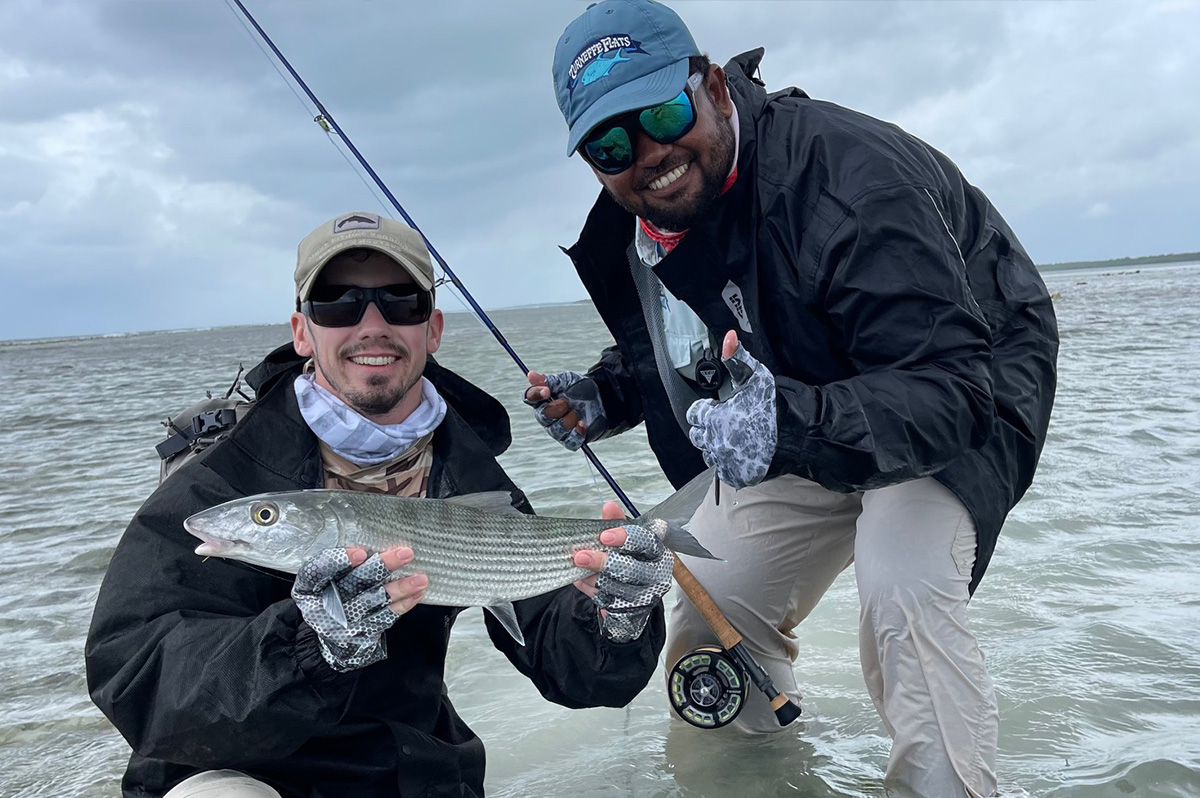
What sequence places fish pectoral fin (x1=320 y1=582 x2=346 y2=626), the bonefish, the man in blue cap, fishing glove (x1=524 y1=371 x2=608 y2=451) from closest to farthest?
1. fish pectoral fin (x1=320 y1=582 x2=346 y2=626)
2. the bonefish
3. the man in blue cap
4. fishing glove (x1=524 y1=371 x2=608 y2=451)

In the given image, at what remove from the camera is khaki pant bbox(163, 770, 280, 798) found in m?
2.77

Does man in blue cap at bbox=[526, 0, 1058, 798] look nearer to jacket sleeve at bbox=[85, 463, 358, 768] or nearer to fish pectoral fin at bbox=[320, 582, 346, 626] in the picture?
→ fish pectoral fin at bbox=[320, 582, 346, 626]

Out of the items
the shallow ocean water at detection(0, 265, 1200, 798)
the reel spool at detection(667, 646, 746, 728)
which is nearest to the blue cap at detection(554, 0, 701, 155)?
the reel spool at detection(667, 646, 746, 728)

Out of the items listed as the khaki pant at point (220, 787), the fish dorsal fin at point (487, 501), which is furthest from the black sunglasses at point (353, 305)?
the khaki pant at point (220, 787)

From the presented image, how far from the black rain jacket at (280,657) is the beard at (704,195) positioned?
111 cm

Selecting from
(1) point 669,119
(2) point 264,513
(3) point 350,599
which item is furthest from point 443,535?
(1) point 669,119

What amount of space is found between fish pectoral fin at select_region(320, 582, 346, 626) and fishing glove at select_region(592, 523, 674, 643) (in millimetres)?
959

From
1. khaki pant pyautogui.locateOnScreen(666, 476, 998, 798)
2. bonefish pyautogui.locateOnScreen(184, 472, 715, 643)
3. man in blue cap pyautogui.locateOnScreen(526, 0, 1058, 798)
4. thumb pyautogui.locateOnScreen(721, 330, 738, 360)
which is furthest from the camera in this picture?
khaki pant pyautogui.locateOnScreen(666, 476, 998, 798)

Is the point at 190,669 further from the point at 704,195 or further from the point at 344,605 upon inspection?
the point at 704,195

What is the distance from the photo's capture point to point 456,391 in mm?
3883

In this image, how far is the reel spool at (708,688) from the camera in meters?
4.30

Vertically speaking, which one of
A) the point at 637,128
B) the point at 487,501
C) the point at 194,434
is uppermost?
the point at 637,128

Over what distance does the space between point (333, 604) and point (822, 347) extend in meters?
2.20

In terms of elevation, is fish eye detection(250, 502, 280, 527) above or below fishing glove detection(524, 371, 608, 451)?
below
